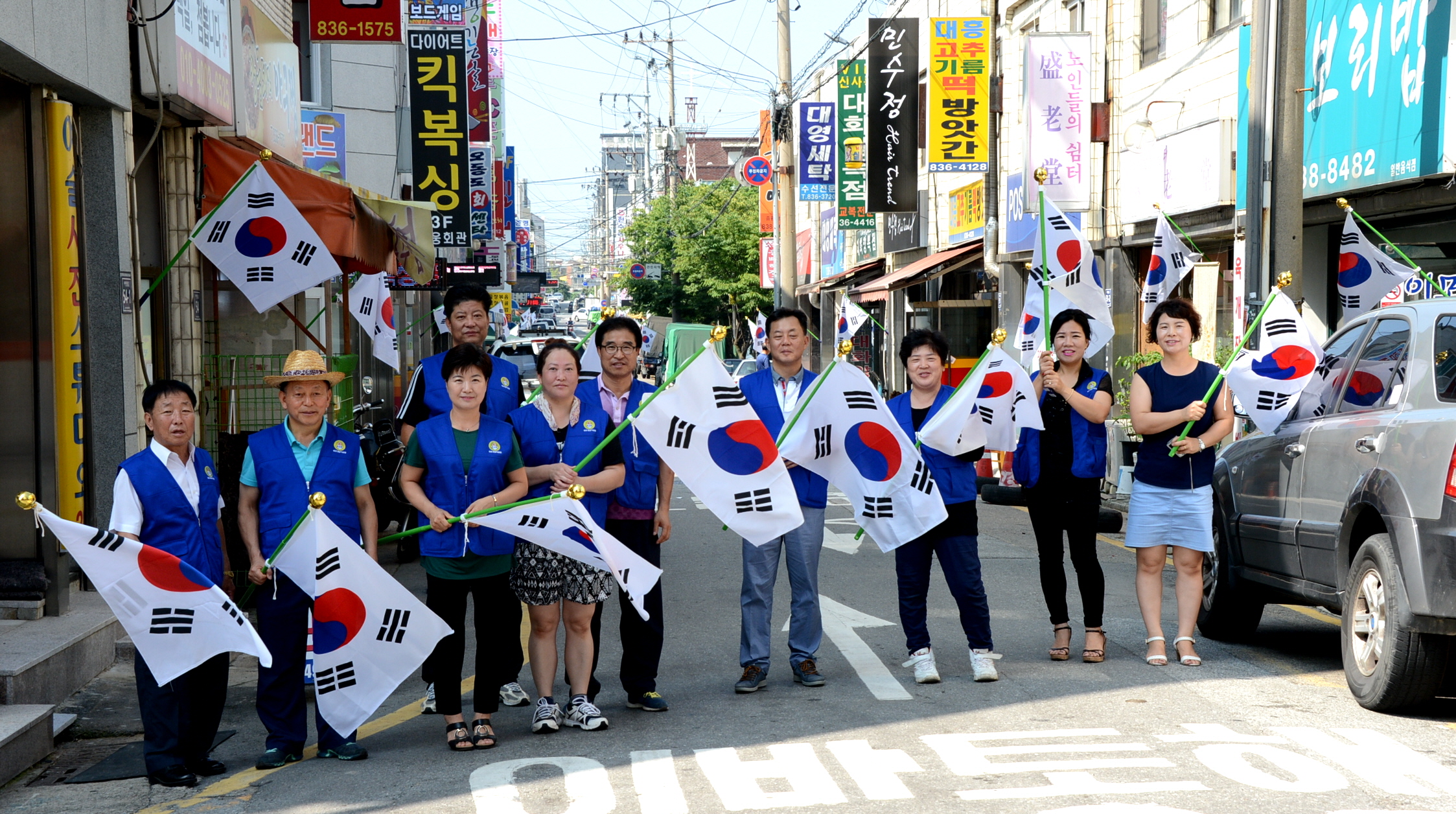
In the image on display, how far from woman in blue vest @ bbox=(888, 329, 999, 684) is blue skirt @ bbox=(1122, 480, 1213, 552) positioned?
0.89 meters

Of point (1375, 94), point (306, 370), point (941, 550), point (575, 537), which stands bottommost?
point (941, 550)

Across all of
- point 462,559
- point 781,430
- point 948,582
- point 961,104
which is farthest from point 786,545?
point 961,104

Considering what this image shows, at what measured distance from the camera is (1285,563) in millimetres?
6961

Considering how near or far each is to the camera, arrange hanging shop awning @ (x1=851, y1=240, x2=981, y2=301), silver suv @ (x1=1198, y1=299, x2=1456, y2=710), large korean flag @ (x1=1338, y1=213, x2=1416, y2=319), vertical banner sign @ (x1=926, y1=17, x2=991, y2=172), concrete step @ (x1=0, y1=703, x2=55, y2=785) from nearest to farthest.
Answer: concrete step @ (x1=0, y1=703, x2=55, y2=785), silver suv @ (x1=1198, y1=299, x2=1456, y2=710), large korean flag @ (x1=1338, y1=213, x2=1416, y2=319), vertical banner sign @ (x1=926, y1=17, x2=991, y2=172), hanging shop awning @ (x1=851, y1=240, x2=981, y2=301)

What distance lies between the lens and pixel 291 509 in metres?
5.52

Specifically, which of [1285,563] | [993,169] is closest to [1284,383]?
[1285,563]

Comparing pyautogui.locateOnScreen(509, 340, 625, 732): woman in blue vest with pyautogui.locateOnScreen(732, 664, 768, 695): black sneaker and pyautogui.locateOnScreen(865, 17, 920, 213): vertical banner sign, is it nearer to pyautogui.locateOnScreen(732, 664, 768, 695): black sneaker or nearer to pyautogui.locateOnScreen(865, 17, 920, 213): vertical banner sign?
pyautogui.locateOnScreen(732, 664, 768, 695): black sneaker

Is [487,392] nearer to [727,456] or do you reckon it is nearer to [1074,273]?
[727,456]

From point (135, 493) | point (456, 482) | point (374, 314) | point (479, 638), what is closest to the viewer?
point (135, 493)

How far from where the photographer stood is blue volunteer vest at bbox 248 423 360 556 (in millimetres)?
5520

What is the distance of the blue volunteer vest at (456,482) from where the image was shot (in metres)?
5.61

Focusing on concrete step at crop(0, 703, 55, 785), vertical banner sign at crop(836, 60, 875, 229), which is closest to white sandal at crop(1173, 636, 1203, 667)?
concrete step at crop(0, 703, 55, 785)

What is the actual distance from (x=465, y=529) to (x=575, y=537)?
473mm

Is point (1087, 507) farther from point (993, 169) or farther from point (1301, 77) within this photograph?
point (993, 169)
